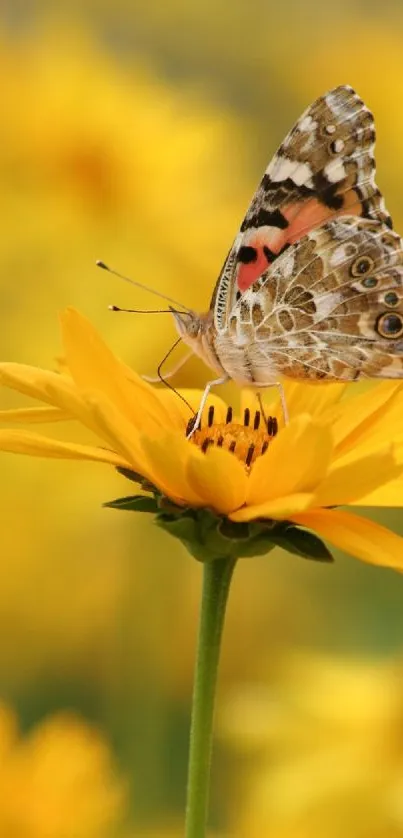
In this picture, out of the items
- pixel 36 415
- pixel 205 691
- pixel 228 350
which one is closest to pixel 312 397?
pixel 228 350

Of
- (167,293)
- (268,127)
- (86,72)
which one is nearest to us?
(167,293)

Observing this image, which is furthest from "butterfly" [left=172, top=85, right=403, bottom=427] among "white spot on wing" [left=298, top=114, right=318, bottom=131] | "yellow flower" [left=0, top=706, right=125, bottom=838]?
"yellow flower" [left=0, top=706, right=125, bottom=838]

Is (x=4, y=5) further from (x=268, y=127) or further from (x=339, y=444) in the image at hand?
(x=339, y=444)

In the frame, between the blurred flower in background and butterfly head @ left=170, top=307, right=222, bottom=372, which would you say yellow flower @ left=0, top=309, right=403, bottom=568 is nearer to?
butterfly head @ left=170, top=307, right=222, bottom=372

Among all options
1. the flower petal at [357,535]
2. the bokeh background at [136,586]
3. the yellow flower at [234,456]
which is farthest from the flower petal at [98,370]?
the bokeh background at [136,586]

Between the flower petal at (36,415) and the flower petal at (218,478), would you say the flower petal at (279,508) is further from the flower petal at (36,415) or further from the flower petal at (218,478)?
the flower petal at (36,415)

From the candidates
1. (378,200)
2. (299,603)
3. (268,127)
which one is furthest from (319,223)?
(268,127)
